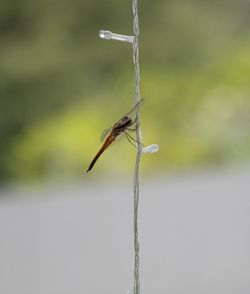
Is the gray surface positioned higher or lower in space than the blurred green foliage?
lower

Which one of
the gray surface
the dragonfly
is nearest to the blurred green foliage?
the gray surface

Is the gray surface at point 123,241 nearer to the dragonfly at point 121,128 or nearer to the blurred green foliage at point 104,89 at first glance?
the blurred green foliage at point 104,89

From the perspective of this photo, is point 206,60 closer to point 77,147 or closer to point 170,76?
point 170,76

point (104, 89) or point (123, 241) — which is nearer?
point (123, 241)

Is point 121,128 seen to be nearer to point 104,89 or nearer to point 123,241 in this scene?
point 123,241

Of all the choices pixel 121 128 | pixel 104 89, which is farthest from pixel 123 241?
pixel 121 128

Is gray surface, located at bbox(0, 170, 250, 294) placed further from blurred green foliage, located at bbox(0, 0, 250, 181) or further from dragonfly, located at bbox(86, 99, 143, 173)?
dragonfly, located at bbox(86, 99, 143, 173)

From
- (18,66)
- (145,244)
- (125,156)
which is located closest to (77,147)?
(125,156)
